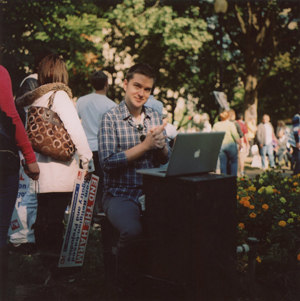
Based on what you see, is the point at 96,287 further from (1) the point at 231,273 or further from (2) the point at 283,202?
(2) the point at 283,202

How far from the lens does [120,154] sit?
10.3 ft

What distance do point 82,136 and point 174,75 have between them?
728 inches

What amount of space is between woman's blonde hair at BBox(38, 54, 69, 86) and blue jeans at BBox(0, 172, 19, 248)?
3.95ft

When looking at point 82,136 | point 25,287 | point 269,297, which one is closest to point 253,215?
point 269,297

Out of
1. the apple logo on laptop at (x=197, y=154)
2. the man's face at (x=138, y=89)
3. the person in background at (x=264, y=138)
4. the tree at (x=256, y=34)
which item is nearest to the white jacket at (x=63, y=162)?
the man's face at (x=138, y=89)

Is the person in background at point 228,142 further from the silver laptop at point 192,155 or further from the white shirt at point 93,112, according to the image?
the silver laptop at point 192,155

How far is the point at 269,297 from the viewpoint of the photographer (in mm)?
3490

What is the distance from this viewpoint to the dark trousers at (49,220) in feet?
12.8

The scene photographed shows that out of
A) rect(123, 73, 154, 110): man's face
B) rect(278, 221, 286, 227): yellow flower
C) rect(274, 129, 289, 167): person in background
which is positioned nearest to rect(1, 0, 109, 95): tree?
rect(123, 73, 154, 110): man's face

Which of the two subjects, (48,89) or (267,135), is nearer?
(48,89)

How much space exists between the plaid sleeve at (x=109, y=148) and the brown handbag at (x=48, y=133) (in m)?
0.58

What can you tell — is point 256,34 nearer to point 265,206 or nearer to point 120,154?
point 265,206

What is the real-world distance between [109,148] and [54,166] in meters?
0.84

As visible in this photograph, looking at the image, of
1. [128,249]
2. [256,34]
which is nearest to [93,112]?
[128,249]
